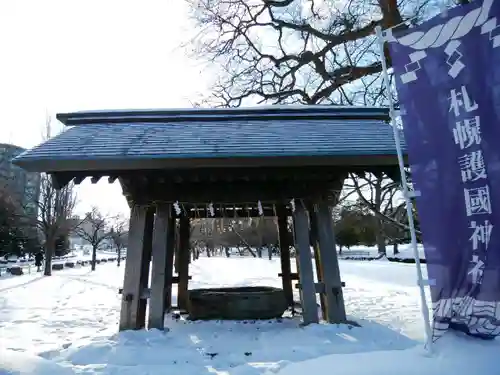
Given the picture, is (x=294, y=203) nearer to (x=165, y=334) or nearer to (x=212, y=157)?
(x=212, y=157)

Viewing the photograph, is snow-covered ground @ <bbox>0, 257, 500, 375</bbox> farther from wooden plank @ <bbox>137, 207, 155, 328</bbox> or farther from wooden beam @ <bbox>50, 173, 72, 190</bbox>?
wooden beam @ <bbox>50, 173, 72, 190</bbox>

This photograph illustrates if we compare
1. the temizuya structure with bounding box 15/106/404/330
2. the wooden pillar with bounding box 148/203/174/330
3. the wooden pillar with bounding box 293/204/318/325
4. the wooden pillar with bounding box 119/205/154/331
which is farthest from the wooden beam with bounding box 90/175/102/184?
the wooden pillar with bounding box 293/204/318/325

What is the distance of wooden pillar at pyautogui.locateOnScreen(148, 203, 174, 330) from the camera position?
6141 millimetres

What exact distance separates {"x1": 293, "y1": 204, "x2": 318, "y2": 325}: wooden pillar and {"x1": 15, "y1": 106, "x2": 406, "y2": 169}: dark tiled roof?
143cm

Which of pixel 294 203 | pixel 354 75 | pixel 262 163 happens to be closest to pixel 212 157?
pixel 262 163

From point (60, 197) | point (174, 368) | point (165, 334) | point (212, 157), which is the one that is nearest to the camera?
point (174, 368)

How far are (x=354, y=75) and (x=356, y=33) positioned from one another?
1.05 metres

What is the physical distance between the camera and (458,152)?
10.9 ft

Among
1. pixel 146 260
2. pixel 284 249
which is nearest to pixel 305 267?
pixel 284 249

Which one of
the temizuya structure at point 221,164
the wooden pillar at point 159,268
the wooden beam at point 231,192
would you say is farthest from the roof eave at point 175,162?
the wooden pillar at point 159,268

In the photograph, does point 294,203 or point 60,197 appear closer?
point 294,203

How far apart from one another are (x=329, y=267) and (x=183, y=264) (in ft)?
11.7

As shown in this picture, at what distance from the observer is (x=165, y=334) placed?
596cm

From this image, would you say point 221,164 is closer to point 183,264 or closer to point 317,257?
point 317,257
